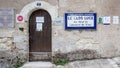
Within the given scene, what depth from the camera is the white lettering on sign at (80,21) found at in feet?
37.1

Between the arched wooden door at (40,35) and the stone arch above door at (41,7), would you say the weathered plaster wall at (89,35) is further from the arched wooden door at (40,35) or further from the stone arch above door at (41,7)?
the arched wooden door at (40,35)

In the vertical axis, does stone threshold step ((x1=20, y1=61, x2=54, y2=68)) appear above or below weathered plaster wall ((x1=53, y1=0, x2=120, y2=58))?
below

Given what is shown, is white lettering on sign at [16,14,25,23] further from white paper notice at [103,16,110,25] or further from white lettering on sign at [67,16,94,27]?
white paper notice at [103,16,110,25]

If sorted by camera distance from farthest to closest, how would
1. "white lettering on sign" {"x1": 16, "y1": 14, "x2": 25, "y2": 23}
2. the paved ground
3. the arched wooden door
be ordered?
the arched wooden door → "white lettering on sign" {"x1": 16, "y1": 14, "x2": 25, "y2": 23} → the paved ground

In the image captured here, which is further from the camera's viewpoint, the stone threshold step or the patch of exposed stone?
the patch of exposed stone

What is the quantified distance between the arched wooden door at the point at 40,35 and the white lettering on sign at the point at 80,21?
0.90m

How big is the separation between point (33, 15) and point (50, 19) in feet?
2.37

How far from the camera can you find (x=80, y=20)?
446 inches

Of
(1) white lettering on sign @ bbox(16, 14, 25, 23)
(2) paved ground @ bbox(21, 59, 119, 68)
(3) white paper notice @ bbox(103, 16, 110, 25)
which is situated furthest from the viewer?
(1) white lettering on sign @ bbox(16, 14, 25, 23)

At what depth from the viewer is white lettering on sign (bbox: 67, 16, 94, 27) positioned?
11305 mm

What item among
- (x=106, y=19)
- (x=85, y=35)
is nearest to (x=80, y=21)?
(x=85, y=35)

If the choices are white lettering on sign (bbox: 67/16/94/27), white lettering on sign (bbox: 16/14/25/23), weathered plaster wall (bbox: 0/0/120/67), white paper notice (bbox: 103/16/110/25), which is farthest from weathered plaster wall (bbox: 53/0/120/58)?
white lettering on sign (bbox: 16/14/25/23)

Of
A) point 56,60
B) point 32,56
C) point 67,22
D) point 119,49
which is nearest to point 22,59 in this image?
point 32,56

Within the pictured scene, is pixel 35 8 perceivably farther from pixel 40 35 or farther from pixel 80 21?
pixel 80 21
